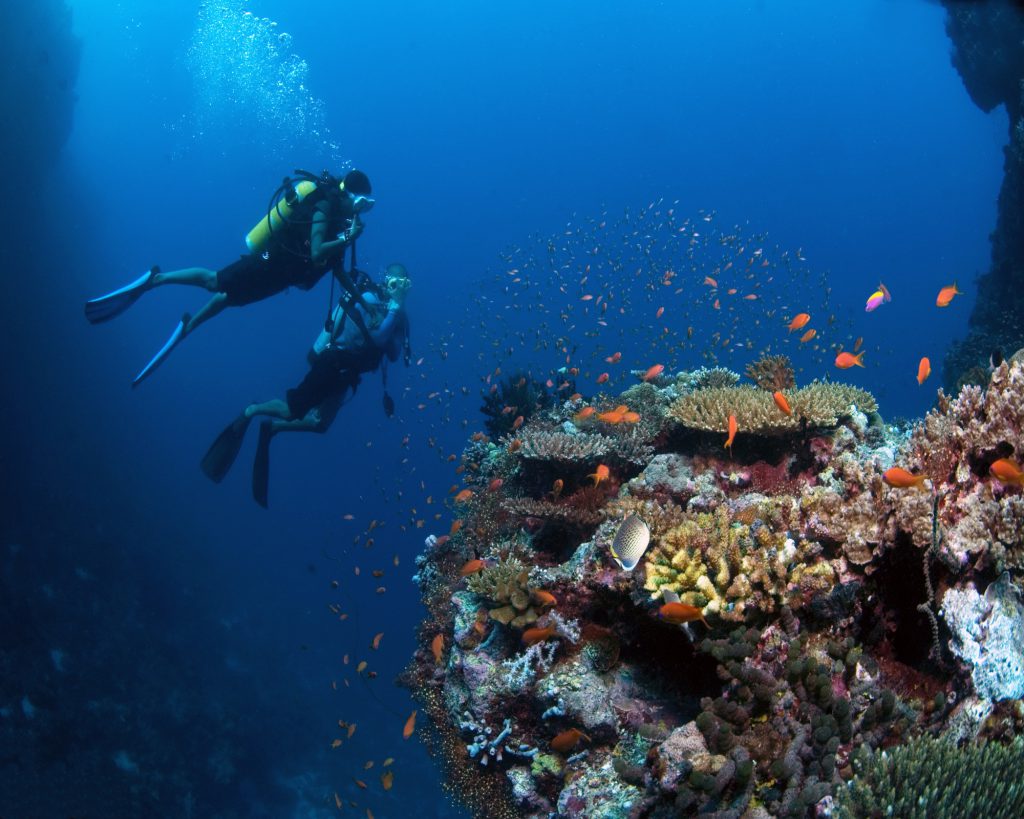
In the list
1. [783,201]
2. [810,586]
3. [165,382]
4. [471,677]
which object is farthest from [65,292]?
[783,201]

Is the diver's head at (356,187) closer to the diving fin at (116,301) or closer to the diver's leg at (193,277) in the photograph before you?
the diver's leg at (193,277)

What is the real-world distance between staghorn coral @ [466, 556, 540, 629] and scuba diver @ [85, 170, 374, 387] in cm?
662

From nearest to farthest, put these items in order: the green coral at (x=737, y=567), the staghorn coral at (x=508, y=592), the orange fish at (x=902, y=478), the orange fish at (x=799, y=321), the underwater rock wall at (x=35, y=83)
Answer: the orange fish at (x=902, y=478)
the green coral at (x=737, y=567)
the staghorn coral at (x=508, y=592)
the orange fish at (x=799, y=321)
the underwater rock wall at (x=35, y=83)

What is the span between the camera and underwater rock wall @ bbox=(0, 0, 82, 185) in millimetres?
24094

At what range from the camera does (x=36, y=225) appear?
29938 millimetres

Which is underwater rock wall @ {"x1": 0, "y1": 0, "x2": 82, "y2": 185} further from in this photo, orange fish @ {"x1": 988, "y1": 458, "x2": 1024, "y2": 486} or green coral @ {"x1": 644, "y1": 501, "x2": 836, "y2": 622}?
Answer: orange fish @ {"x1": 988, "y1": 458, "x2": 1024, "y2": 486}

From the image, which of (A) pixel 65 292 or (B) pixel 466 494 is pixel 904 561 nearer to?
(B) pixel 466 494

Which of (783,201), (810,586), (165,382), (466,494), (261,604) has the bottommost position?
(810,586)

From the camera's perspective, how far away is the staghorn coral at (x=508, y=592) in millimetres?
5355

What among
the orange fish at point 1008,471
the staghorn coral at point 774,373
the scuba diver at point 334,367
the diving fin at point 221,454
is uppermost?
the scuba diver at point 334,367

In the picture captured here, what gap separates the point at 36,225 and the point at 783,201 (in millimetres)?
140086

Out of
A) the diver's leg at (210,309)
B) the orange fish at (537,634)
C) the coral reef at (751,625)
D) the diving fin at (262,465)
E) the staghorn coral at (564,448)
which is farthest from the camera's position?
the diving fin at (262,465)

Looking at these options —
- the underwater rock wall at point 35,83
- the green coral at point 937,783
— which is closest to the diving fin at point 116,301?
the green coral at point 937,783

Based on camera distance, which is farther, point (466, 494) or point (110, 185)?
point (110, 185)
